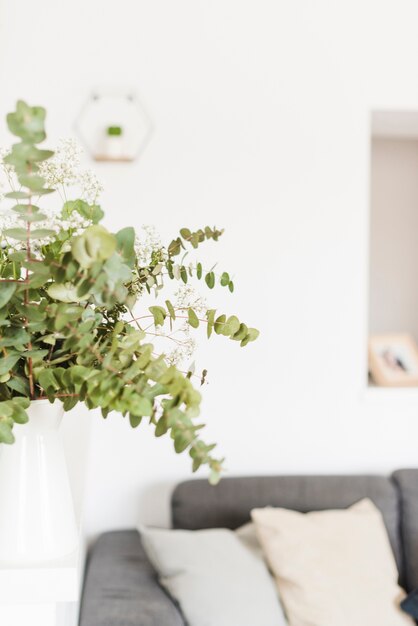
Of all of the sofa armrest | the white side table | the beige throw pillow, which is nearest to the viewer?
the white side table

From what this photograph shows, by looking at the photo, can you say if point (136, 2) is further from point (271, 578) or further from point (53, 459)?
point (53, 459)

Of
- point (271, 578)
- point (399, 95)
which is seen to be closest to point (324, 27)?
point (399, 95)

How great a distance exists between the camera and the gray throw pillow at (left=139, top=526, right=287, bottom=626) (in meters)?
2.03

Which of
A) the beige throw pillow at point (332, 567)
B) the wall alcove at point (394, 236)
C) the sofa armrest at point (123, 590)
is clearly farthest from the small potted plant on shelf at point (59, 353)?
the wall alcove at point (394, 236)

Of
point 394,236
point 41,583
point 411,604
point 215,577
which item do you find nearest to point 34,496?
point 41,583

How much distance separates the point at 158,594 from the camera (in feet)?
6.95

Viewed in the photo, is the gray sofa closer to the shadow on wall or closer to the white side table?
the shadow on wall

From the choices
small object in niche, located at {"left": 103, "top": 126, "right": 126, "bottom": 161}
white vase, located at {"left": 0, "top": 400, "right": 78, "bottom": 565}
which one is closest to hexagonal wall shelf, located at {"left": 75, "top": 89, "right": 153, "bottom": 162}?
small object in niche, located at {"left": 103, "top": 126, "right": 126, "bottom": 161}

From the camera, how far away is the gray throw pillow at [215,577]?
6.66 ft

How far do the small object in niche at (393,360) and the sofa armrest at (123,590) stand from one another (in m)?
1.08

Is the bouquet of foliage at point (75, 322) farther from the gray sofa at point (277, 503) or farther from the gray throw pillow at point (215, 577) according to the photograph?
the gray sofa at point (277, 503)

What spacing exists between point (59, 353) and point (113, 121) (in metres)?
1.89

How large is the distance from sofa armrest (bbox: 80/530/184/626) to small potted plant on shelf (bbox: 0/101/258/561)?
1305 mm

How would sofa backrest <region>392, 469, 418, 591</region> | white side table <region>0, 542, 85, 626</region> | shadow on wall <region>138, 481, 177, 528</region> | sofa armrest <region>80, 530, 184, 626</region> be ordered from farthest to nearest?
shadow on wall <region>138, 481, 177, 528</region> → sofa backrest <region>392, 469, 418, 591</region> → sofa armrest <region>80, 530, 184, 626</region> → white side table <region>0, 542, 85, 626</region>
